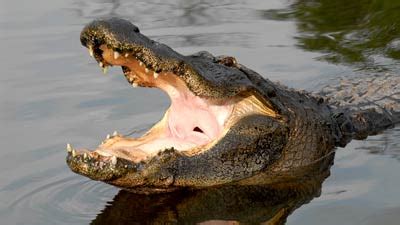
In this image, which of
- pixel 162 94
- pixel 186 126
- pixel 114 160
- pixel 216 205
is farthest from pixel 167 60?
pixel 162 94

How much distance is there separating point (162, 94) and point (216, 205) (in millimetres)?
2220

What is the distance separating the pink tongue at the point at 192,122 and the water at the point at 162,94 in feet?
1.45

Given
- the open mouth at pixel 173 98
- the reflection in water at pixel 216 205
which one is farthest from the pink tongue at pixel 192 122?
the reflection in water at pixel 216 205

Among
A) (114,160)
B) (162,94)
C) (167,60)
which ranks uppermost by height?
(167,60)

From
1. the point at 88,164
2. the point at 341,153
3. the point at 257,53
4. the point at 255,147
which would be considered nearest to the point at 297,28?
the point at 257,53

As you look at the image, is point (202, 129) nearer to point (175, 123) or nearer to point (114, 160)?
point (175, 123)

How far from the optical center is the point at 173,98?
18.9ft

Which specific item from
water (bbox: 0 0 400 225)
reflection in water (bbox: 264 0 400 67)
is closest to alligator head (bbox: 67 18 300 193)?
water (bbox: 0 0 400 225)

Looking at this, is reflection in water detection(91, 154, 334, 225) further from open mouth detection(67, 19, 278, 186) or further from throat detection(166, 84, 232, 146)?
throat detection(166, 84, 232, 146)

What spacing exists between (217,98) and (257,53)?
126 inches

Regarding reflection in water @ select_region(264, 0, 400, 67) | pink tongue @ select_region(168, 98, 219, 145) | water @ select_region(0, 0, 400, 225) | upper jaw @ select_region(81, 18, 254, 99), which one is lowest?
reflection in water @ select_region(264, 0, 400, 67)

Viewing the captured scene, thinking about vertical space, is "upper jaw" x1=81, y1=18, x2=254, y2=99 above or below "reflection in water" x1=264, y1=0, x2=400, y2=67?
above

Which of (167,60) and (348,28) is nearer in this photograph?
(167,60)

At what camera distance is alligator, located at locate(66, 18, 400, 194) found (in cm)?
505
